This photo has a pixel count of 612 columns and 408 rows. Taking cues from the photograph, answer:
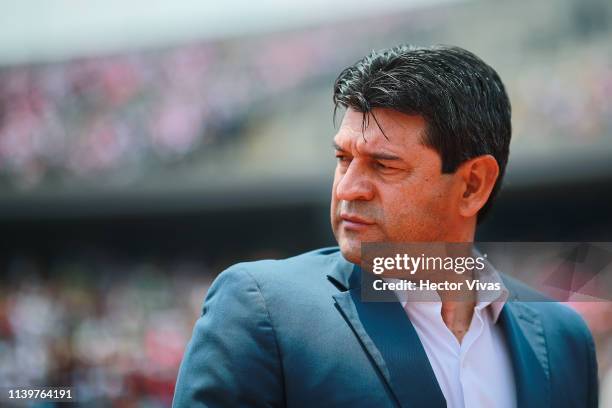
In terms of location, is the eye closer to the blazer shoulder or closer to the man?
the man

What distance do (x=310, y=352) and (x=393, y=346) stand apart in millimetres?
157

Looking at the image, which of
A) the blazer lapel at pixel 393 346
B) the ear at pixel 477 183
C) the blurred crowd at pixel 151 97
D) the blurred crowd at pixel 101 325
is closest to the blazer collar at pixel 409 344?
the blazer lapel at pixel 393 346

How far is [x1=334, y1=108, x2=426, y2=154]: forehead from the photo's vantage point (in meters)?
1.46

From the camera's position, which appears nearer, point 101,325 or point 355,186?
point 355,186

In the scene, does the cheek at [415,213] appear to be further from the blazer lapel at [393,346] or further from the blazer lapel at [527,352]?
the blazer lapel at [527,352]

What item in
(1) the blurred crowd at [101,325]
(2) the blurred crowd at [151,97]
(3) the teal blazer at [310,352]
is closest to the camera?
(3) the teal blazer at [310,352]

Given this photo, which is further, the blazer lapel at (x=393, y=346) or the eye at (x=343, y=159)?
the eye at (x=343, y=159)

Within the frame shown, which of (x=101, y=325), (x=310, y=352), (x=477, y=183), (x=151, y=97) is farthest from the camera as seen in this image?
(x=151, y=97)

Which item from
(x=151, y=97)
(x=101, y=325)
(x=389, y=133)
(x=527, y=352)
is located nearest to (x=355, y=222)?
(x=389, y=133)

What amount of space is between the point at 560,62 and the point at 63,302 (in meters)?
5.69

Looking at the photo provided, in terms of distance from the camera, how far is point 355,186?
57.7 inches

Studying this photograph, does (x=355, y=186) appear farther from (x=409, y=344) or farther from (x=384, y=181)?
(x=409, y=344)

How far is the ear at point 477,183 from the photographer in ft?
5.18

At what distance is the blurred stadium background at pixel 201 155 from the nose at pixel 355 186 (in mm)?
5685
